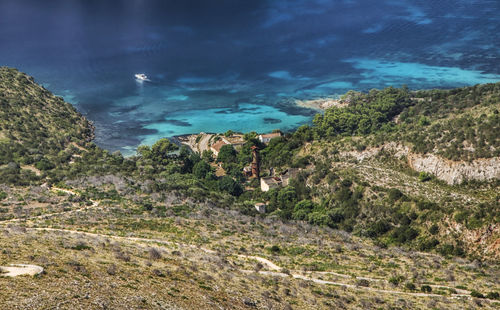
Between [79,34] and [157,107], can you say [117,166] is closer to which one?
[157,107]

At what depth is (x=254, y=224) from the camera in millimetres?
42750

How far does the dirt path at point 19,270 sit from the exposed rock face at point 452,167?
41.7 metres

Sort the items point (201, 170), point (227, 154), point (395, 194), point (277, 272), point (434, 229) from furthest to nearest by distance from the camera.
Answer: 1. point (227, 154)
2. point (201, 170)
3. point (395, 194)
4. point (434, 229)
5. point (277, 272)

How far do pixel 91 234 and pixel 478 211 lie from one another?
31.6 m

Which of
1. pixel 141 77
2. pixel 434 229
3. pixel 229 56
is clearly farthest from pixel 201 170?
pixel 229 56

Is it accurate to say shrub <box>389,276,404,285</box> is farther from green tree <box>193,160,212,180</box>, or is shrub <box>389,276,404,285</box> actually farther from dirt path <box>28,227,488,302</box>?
green tree <box>193,160,212,180</box>

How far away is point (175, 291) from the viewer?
21047mm

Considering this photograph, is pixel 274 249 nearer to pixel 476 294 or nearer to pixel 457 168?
pixel 476 294

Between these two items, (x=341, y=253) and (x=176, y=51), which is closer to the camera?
(x=341, y=253)

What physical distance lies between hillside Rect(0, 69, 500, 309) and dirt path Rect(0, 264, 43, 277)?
20cm

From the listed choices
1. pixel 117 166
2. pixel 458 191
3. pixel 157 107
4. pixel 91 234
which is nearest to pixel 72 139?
pixel 117 166

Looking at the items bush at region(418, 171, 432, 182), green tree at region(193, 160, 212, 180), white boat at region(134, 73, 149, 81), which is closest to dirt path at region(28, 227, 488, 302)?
bush at region(418, 171, 432, 182)

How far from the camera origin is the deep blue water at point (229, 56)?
108438 mm

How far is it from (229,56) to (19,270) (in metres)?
141
